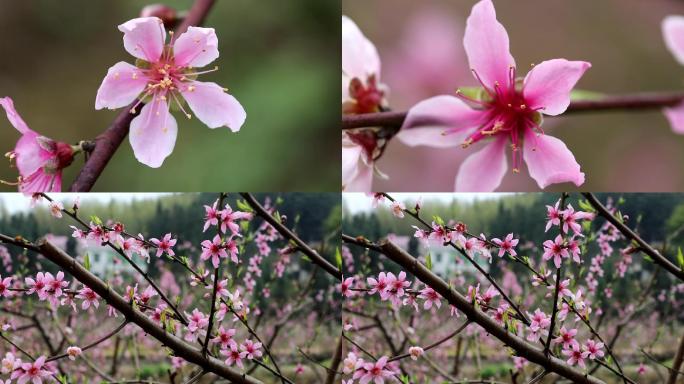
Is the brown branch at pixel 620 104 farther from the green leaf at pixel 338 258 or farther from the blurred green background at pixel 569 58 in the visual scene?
the green leaf at pixel 338 258

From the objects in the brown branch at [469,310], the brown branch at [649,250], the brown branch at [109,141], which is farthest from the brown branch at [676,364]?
the brown branch at [109,141]

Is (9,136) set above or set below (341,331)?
above

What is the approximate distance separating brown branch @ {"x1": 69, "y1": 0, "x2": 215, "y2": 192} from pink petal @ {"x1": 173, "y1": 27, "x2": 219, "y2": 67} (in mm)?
53

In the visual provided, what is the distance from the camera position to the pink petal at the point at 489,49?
4.54ft

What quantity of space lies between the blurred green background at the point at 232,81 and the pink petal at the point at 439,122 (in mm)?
240

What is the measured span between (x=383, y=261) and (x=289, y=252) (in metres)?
0.23

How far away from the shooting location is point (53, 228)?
1763 mm

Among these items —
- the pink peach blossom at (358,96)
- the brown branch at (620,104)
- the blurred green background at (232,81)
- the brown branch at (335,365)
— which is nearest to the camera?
the brown branch at (620,104)

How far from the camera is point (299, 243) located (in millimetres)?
1788

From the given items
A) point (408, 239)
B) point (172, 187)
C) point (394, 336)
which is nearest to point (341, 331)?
point (394, 336)

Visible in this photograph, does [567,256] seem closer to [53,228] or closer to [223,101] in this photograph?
[223,101]

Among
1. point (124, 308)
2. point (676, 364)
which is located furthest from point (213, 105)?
point (676, 364)

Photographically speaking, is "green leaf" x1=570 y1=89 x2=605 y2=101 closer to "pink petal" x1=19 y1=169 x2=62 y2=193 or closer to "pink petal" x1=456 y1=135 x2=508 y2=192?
"pink petal" x1=456 y1=135 x2=508 y2=192

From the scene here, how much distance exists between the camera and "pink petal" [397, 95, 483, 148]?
4.69 ft
